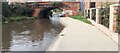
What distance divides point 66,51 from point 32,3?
172 ft

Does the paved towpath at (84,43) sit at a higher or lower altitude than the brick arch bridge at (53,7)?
higher

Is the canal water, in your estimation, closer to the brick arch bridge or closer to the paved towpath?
the paved towpath

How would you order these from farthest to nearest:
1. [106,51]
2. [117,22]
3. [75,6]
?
1. [75,6]
2. [117,22]
3. [106,51]

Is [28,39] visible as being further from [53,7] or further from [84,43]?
[53,7]

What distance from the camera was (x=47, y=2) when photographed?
6059cm

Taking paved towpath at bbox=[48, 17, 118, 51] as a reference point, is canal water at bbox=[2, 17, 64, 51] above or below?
below

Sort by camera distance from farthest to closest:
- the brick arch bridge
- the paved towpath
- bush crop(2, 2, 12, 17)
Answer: the brick arch bridge → bush crop(2, 2, 12, 17) → the paved towpath

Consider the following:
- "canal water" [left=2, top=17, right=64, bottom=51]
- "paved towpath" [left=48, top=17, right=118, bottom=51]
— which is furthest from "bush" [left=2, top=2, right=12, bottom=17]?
"paved towpath" [left=48, top=17, right=118, bottom=51]

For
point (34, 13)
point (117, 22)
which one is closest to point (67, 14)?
point (34, 13)

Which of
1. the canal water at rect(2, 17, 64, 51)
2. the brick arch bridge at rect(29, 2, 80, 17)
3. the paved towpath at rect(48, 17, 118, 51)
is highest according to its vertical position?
the paved towpath at rect(48, 17, 118, 51)

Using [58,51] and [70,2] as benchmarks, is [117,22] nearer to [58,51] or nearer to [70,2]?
[58,51]

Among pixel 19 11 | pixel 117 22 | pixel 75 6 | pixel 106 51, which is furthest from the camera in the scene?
pixel 75 6

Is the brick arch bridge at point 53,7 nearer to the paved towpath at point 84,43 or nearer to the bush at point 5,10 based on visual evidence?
the bush at point 5,10

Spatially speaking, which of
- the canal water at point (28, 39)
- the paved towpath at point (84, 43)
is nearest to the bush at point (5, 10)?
the canal water at point (28, 39)
